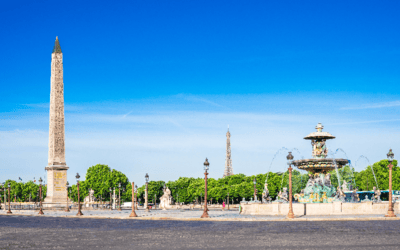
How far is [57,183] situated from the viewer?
61.8m

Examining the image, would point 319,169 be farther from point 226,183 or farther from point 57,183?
point 226,183

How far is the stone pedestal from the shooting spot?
60.5 metres

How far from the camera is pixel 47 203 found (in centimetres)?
6262

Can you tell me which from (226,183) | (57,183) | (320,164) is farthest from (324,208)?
(226,183)

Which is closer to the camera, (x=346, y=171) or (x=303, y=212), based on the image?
(x=303, y=212)

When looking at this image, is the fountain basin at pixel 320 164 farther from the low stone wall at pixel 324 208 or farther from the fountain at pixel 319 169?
the low stone wall at pixel 324 208

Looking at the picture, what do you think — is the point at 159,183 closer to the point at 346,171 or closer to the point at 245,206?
the point at 346,171

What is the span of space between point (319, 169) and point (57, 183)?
33.8 m

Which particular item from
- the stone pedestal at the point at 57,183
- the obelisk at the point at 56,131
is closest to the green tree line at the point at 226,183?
the stone pedestal at the point at 57,183

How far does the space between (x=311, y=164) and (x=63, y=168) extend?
104ft

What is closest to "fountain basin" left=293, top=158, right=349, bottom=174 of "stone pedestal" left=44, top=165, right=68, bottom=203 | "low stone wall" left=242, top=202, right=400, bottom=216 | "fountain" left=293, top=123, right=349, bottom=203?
"fountain" left=293, top=123, right=349, bottom=203

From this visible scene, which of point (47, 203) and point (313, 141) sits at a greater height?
point (313, 141)

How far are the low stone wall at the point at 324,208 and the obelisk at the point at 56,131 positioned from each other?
29.9m

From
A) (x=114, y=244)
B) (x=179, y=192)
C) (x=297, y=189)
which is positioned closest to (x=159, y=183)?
(x=179, y=192)
